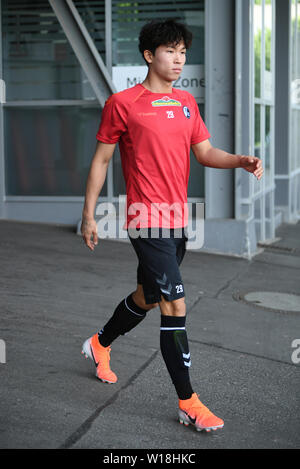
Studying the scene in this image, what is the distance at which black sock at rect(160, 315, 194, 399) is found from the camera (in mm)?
3713

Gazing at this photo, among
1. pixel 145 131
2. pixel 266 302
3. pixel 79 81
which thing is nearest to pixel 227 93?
pixel 79 81

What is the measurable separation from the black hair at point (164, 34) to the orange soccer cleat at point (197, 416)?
6.25 ft

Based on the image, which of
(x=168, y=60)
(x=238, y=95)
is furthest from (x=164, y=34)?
(x=238, y=95)

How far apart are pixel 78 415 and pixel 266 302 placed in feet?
11.2

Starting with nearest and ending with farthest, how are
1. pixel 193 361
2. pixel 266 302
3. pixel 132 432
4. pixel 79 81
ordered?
pixel 132 432 < pixel 193 361 < pixel 266 302 < pixel 79 81

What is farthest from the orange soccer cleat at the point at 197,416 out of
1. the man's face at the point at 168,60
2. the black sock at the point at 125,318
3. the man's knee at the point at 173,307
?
the man's face at the point at 168,60

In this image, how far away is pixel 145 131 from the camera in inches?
148

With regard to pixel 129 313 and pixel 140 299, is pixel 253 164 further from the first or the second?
pixel 129 313

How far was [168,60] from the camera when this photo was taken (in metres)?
3.81

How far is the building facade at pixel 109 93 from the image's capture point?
9047mm

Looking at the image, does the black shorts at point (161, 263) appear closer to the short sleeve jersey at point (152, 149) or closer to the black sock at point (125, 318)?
the short sleeve jersey at point (152, 149)

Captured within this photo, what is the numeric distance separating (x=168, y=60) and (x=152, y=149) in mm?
497

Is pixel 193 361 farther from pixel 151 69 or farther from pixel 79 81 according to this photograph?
pixel 79 81

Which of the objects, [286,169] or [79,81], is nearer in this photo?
[79,81]
